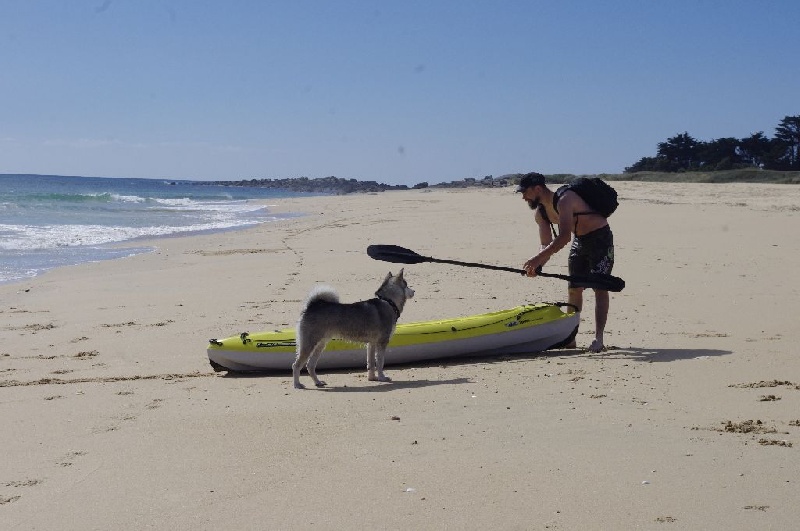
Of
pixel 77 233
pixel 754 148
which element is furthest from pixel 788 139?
pixel 77 233

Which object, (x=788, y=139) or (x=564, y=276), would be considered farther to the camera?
(x=788, y=139)

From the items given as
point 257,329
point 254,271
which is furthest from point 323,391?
point 254,271

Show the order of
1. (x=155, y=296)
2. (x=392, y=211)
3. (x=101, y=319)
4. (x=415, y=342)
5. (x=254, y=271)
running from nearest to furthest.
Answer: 1. (x=415, y=342)
2. (x=101, y=319)
3. (x=155, y=296)
4. (x=254, y=271)
5. (x=392, y=211)

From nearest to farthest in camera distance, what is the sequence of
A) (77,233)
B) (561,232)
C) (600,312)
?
(561,232) → (600,312) → (77,233)

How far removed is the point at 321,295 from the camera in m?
6.47

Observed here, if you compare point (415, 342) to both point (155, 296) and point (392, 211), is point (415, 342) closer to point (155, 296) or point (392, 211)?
point (155, 296)

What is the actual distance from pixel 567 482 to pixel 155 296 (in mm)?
8222

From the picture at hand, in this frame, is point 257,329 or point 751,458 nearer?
point 751,458

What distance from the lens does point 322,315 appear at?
645 cm

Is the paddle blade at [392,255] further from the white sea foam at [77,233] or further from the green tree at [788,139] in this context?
the green tree at [788,139]

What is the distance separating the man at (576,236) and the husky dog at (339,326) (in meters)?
1.38

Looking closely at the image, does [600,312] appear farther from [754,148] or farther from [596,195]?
[754,148]

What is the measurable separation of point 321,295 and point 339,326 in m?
0.29

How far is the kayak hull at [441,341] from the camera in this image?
696 centimetres
